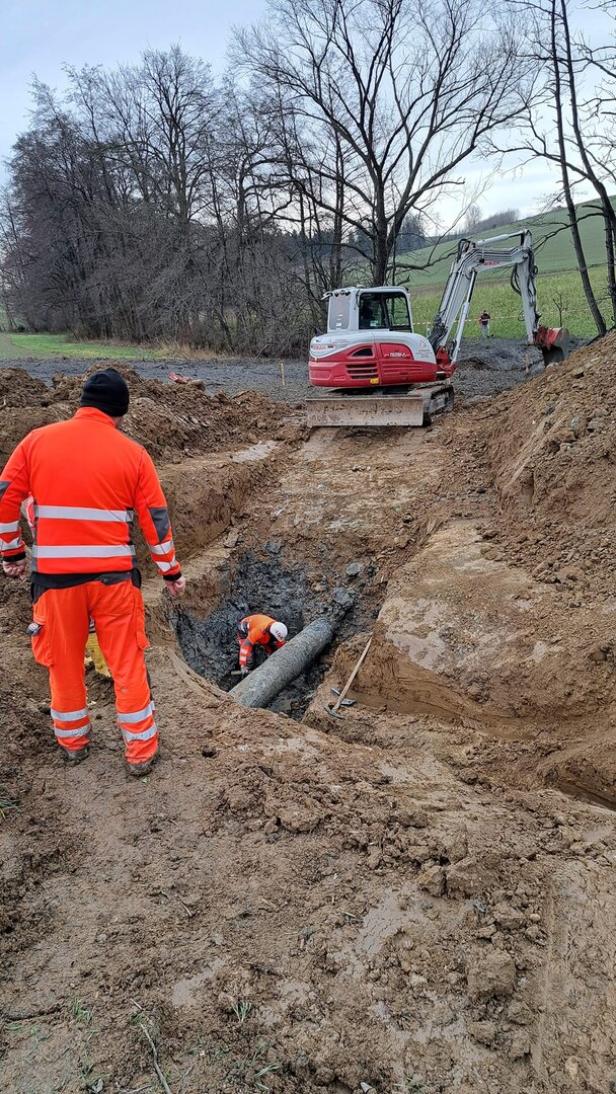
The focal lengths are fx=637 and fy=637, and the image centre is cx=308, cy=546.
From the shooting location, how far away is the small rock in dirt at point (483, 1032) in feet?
7.20

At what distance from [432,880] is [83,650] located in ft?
6.91

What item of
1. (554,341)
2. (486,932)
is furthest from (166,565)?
(554,341)

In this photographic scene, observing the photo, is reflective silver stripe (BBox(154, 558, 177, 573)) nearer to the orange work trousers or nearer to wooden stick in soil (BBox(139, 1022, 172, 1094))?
the orange work trousers

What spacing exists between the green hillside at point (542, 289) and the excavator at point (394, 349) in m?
2.47

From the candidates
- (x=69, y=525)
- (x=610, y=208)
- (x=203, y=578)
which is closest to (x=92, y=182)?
(x=610, y=208)

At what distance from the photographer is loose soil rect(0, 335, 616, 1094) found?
2180 millimetres

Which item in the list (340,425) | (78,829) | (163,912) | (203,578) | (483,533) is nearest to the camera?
(163,912)

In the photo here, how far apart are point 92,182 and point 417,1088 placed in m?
40.9

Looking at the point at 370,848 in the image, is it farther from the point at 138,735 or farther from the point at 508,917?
the point at 138,735

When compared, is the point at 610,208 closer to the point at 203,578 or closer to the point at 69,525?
the point at 203,578

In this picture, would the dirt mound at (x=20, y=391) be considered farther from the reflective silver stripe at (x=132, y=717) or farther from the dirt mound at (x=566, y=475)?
the dirt mound at (x=566, y=475)

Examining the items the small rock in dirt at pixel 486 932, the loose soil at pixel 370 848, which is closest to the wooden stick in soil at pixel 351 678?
the loose soil at pixel 370 848

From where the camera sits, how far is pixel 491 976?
2.36 metres

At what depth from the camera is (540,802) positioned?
11.7ft
